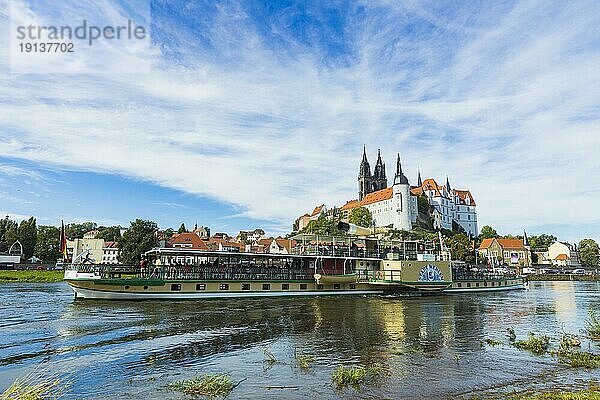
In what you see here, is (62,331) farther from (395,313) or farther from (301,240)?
(301,240)

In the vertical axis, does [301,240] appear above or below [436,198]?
below

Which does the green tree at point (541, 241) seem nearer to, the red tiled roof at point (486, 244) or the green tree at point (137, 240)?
the red tiled roof at point (486, 244)

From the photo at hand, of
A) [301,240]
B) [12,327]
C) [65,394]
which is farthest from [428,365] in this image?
[301,240]

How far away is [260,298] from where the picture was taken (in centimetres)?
4138

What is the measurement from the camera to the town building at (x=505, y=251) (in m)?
141

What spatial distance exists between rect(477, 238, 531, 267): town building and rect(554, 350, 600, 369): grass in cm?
12791

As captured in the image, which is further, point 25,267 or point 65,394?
point 25,267

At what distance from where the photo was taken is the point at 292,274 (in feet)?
146

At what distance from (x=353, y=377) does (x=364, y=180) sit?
172 m

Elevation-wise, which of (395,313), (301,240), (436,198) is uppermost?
(436,198)

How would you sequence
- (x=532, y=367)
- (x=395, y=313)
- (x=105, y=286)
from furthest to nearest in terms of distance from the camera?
(x=105, y=286) < (x=395, y=313) < (x=532, y=367)

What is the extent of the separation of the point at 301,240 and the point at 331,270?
5.72 metres

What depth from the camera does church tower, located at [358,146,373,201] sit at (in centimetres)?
18338

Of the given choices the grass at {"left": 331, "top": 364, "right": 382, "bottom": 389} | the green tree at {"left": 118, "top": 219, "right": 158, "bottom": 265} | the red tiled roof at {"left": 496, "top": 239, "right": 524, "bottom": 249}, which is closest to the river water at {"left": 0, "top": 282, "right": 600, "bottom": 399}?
the grass at {"left": 331, "top": 364, "right": 382, "bottom": 389}
